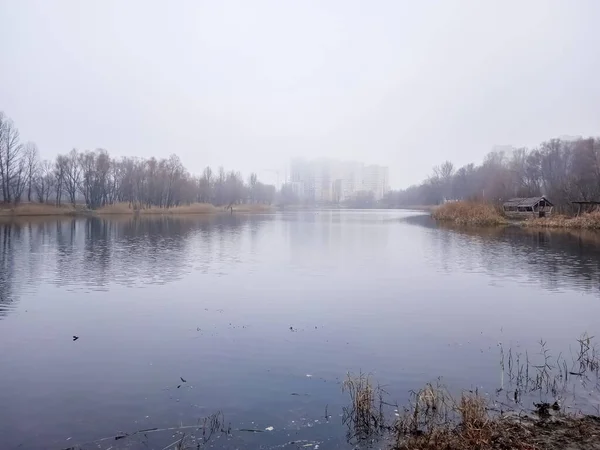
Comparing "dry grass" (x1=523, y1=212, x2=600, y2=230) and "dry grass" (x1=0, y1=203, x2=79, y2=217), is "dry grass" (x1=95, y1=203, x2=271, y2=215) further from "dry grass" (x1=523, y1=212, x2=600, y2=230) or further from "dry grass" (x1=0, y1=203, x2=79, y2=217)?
"dry grass" (x1=523, y1=212, x2=600, y2=230)

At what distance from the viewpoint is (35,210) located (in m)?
67.9

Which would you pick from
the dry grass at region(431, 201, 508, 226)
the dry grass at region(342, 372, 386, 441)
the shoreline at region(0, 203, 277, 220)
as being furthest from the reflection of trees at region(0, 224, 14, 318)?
Result: the dry grass at region(431, 201, 508, 226)

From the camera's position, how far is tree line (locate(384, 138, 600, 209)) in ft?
205

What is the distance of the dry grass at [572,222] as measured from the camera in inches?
1815

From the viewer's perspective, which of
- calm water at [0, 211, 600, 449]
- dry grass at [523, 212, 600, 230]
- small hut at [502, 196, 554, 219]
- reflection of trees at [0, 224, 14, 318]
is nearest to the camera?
calm water at [0, 211, 600, 449]

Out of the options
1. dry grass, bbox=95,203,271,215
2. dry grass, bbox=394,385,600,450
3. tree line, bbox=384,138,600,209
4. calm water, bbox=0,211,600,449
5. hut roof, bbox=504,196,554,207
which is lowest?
calm water, bbox=0,211,600,449

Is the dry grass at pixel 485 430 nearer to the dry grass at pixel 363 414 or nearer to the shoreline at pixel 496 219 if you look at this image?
the dry grass at pixel 363 414

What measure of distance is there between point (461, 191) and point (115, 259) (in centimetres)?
12055

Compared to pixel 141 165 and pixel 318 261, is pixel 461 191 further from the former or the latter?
pixel 318 261

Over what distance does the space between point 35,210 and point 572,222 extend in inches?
2850

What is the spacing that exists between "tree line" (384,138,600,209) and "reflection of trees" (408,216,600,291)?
2999cm

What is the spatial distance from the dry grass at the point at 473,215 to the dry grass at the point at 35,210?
5940cm

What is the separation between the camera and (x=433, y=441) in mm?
5547

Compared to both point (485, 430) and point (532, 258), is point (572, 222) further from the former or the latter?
point (485, 430)
